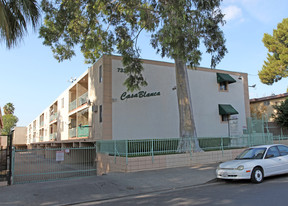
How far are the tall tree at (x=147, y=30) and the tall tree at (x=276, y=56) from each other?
24.1 m

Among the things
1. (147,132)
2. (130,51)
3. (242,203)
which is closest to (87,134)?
(147,132)

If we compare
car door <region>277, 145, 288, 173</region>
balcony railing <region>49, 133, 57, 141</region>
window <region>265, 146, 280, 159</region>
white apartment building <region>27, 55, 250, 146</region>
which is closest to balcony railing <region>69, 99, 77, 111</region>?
white apartment building <region>27, 55, 250, 146</region>

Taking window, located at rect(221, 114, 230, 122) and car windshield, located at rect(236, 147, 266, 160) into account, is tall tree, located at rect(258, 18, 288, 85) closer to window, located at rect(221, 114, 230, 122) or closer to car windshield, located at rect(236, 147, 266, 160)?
window, located at rect(221, 114, 230, 122)

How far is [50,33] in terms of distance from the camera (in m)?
16.0

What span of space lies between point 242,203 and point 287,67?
33917 mm

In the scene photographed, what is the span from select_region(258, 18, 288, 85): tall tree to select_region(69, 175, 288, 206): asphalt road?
1172 inches

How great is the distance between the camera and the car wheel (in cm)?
Result: 828

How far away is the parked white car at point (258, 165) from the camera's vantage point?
27.3 ft

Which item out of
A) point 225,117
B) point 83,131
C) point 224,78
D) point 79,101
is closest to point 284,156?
point 225,117

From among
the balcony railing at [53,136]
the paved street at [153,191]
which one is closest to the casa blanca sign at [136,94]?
the paved street at [153,191]

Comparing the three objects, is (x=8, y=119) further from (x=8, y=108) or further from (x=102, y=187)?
(x=102, y=187)

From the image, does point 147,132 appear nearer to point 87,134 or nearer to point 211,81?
point 87,134

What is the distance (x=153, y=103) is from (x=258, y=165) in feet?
36.3

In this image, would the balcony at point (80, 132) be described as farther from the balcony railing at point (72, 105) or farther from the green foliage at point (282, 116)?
the green foliage at point (282, 116)
